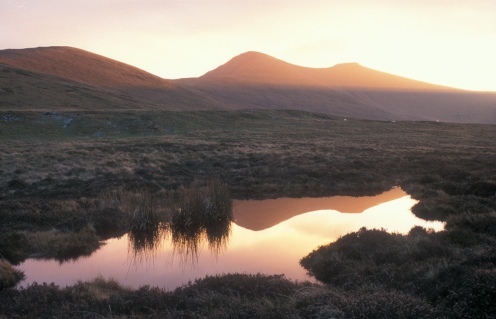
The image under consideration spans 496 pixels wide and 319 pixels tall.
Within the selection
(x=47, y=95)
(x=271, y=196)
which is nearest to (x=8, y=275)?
(x=271, y=196)

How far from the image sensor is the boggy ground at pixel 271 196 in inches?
322

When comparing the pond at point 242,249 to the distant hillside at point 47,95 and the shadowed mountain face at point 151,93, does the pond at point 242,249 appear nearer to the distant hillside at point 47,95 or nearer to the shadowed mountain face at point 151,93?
the distant hillside at point 47,95

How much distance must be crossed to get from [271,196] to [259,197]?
72 cm

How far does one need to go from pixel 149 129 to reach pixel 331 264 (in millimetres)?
46975

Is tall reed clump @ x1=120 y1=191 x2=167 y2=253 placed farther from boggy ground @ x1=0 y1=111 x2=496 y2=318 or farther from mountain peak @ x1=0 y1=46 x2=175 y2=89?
mountain peak @ x1=0 y1=46 x2=175 y2=89

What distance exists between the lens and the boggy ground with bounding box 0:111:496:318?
26.8 ft

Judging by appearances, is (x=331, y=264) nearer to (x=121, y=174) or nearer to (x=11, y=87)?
(x=121, y=174)

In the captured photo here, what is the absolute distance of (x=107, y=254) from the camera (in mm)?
14117

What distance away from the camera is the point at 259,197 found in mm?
23312

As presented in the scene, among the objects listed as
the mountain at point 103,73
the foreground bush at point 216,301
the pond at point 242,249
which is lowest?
the pond at point 242,249

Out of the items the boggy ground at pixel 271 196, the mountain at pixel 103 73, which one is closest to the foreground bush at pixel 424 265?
the boggy ground at pixel 271 196

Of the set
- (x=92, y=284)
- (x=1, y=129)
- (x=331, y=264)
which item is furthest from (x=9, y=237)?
(x=1, y=129)

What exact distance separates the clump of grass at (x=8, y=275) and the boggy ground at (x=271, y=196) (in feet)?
3.02

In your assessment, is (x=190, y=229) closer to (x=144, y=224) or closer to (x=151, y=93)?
(x=144, y=224)
